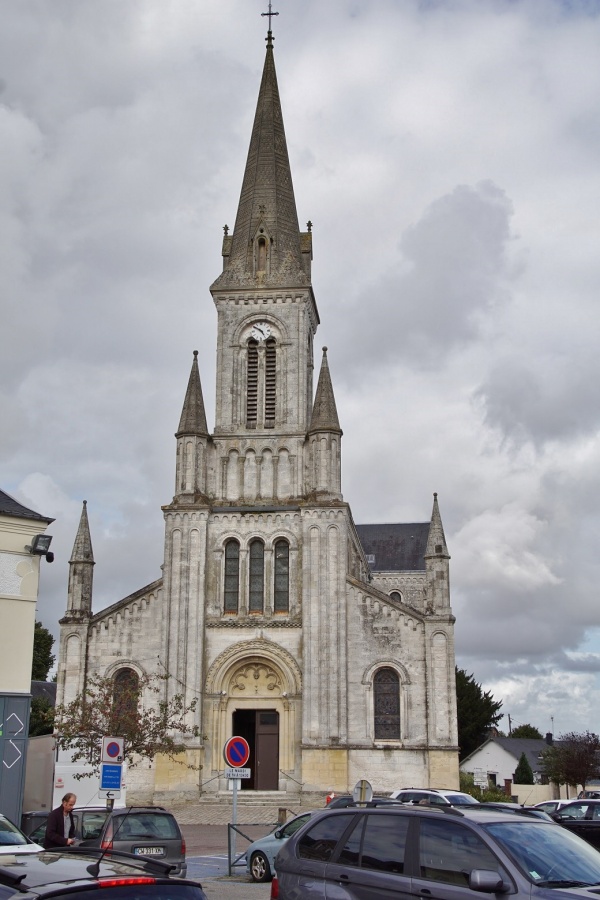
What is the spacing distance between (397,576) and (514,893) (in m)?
63.3

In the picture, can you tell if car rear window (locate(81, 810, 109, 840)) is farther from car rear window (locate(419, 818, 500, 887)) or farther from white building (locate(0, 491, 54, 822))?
car rear window (locate(419, 818, 500, 887))

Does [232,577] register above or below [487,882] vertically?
above

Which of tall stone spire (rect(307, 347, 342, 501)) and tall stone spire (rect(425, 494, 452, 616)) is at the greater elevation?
tall stone spire (rect(307, 347, 342, 501))

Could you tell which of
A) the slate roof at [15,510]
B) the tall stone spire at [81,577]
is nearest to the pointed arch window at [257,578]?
the tall stone spire at [81,577]

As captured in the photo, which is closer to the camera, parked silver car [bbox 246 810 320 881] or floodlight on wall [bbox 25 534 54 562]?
parked silver car [bbox 246 810 320 881]

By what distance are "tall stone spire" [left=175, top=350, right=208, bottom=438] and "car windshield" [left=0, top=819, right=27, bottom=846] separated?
32.1 m

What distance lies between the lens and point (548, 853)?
8.78 metres

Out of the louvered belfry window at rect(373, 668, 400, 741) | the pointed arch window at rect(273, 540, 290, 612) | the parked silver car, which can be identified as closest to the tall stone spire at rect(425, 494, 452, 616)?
the louvered belfry window at rect(373, 668, 400, 741)

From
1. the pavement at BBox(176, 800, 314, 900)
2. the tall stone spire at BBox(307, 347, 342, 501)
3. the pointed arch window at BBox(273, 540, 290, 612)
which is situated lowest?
the pavement at BBox(176, 800, 314, 900)

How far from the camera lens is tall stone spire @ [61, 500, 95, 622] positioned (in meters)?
41.2

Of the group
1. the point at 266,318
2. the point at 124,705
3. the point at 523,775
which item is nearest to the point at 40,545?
the point at 124,705

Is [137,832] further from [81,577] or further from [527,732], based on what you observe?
[527,732]

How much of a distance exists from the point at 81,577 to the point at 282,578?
8.45 meters

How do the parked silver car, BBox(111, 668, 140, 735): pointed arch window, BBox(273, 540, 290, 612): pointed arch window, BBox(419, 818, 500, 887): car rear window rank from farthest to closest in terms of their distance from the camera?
BBox(273, 540, 290, 612): pointed arch window → BBox(111, 668, 140, 735): pointed arch window → the parked silver car → BBox(419, 818, 500, 887): car rear window
